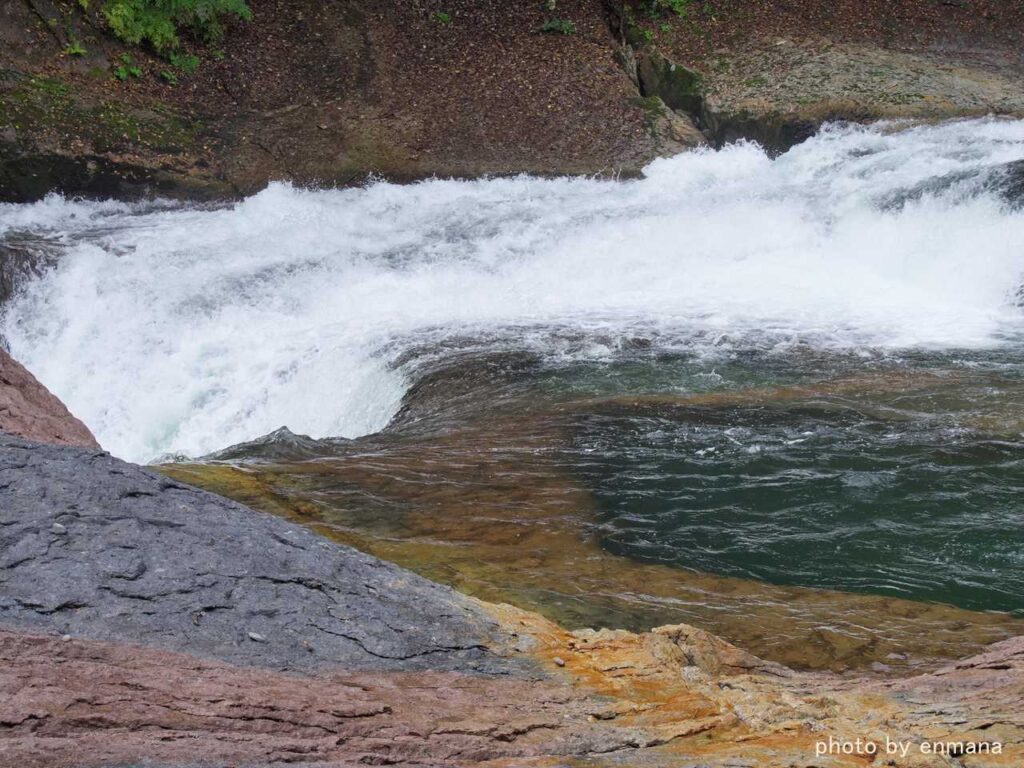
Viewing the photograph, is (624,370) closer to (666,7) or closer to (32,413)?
(32,413)

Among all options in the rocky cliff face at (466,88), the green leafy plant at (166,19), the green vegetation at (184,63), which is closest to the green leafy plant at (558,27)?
the rocky cliff face at (466,88)

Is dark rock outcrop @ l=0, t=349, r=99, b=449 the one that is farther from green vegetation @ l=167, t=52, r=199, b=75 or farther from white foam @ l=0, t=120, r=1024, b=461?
green vegetation @ l=167, t=52, r=199, b=75

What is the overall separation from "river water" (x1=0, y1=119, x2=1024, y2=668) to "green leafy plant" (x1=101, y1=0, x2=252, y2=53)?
3.70 m

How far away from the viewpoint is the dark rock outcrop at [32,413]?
5293mm

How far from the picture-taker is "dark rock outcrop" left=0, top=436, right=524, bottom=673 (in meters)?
3.25

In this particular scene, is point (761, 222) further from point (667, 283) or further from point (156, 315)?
point (156, 315)

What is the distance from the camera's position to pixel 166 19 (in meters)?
15.9

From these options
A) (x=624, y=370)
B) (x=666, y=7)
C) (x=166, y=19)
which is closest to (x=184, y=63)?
(x=166, y=19)

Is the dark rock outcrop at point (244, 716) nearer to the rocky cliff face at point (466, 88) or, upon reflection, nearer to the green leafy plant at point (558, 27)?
the rocky cliff face at point (466, 88)

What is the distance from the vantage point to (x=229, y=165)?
14.6 metres

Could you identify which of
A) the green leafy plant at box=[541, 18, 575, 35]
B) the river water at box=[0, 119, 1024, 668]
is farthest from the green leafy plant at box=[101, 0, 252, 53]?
the green leafy plant at box=[541, 18, 575, 35]

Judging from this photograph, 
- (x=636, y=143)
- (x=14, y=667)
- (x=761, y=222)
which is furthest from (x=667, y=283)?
(x=14, y=667)

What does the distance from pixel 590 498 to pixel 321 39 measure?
42.6 ft

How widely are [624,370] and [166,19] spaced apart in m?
11.4
